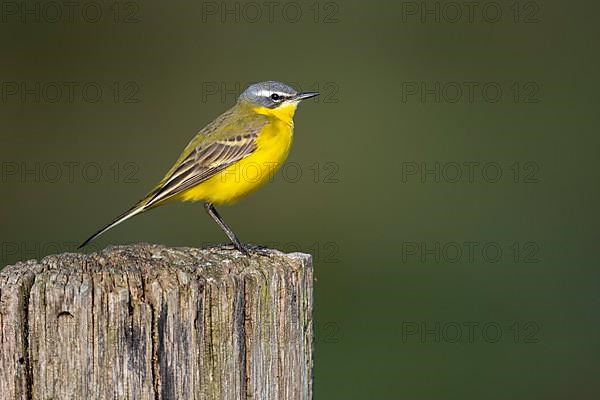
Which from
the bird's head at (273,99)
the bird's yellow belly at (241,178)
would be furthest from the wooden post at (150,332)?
the bird's head at (273,99)

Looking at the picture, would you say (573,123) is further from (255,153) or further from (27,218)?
(255,153)

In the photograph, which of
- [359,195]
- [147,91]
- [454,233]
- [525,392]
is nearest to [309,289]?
[525,392]

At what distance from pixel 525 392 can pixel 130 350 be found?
677 centimetres

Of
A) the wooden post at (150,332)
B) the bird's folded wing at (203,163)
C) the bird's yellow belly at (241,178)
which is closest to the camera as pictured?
the wooden post at (150,332)

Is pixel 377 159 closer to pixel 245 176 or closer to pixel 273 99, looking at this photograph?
pixel 273 99

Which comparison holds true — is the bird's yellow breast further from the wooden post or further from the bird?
the wooden post

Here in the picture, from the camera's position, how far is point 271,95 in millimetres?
7941

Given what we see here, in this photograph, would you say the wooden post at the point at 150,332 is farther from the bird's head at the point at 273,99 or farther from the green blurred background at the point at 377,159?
the green blurred background at the point at 377,159

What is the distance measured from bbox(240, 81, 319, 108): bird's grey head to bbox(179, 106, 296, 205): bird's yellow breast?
58 centimetres

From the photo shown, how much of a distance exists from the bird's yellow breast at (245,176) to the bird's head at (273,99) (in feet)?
1.79

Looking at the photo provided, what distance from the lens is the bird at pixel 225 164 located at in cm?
697

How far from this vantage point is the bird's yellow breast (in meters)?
7.08

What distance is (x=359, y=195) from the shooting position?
13969 mm

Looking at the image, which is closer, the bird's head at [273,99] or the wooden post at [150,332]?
the wooden post at [150,332]
